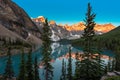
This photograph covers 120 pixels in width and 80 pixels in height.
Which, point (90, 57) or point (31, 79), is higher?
point (90, 57)

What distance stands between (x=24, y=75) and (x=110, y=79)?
122 ft

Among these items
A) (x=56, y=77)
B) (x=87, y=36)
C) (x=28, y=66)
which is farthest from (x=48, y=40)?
(x=56, y=77)

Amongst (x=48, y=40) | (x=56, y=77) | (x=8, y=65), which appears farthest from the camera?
(x=56, y=77)

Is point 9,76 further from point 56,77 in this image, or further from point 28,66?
point 56,77

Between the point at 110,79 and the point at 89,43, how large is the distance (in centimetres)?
1928

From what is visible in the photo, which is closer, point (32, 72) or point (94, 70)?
point (94, 70)

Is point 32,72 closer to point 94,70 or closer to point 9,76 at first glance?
point 9,76

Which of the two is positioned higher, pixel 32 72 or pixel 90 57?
pixel 90 57

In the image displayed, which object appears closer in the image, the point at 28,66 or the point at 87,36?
the point at 87,36

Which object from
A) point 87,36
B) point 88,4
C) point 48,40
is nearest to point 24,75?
point 48,40

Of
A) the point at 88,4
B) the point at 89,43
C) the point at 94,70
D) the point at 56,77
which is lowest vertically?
the point at 56,77

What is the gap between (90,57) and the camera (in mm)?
60688

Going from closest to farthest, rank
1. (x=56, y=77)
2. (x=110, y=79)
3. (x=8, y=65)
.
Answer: (x=110, y=79)
(x=8, y=65)
(x=56, y=77)

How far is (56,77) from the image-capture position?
104 m
